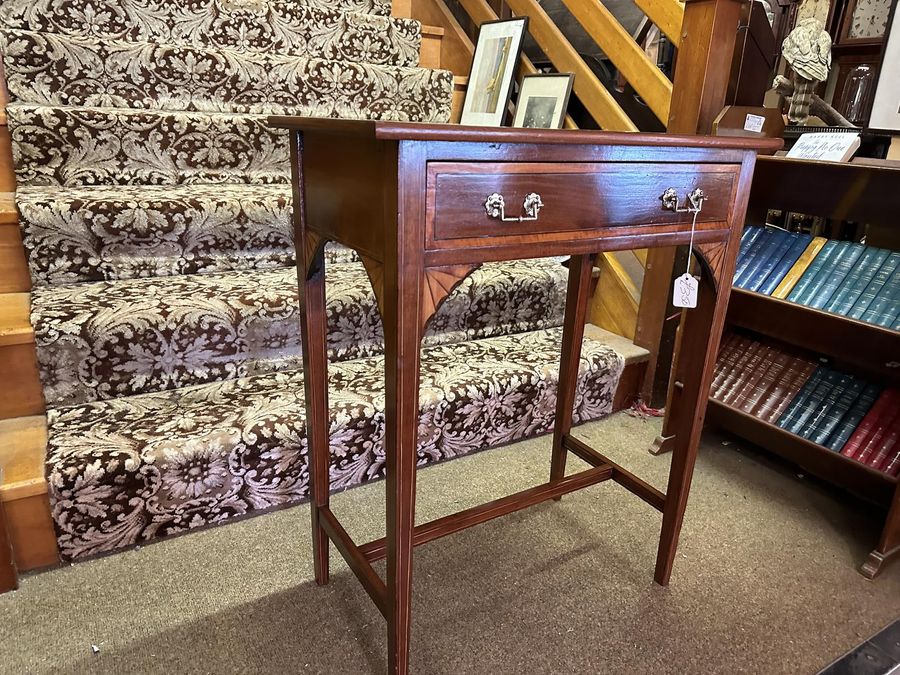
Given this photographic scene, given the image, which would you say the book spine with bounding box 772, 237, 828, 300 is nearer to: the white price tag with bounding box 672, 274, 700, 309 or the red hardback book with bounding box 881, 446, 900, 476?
the red hardback book with bounding box 881, 446, 900, 476

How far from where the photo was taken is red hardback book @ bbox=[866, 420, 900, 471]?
1508 mm

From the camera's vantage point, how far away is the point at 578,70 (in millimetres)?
2189

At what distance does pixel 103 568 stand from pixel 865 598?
1.66 metres

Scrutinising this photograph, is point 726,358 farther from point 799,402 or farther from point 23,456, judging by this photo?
point 23,456

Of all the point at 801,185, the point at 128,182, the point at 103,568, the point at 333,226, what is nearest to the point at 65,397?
the point at 103,568

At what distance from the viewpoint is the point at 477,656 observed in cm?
112

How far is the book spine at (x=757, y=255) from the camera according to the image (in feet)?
5.78

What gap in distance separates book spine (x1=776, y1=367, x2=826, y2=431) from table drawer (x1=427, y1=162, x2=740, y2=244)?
89 centimetres

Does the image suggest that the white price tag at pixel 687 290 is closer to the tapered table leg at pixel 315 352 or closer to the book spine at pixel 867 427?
the tapered table leg at pixel 315 352

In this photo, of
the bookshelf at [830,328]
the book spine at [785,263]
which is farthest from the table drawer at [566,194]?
the book spine at [785,263]

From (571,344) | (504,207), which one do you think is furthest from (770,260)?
(504,207)

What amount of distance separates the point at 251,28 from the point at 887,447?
241 centimetres

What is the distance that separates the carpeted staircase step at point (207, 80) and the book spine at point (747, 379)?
1472 millimetres

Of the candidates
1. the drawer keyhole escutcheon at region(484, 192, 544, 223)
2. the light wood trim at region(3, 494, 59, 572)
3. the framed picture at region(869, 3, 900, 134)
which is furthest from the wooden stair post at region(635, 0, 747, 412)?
the light wood trim at region(3, 494, 59, 572)
